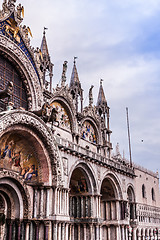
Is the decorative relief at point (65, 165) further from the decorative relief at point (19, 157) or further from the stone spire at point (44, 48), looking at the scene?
the stone spire at point (44, 48)

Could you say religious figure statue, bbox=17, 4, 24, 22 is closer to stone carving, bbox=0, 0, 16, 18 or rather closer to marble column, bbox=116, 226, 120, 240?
stone carving, bbox=0, 0, 16, 18

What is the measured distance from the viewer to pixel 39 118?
2111 cm

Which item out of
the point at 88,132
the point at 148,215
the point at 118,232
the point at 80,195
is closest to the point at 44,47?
the point at 88,132

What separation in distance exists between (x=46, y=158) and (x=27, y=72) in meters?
7.19

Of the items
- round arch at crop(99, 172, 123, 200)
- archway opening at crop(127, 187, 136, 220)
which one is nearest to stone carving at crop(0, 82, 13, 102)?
round arch at crop(99, 172, 123, 200)

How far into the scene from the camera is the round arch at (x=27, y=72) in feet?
75.4

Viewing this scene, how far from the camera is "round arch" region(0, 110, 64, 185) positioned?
20.0m

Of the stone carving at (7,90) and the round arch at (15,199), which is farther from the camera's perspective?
the round arch at (15,199)

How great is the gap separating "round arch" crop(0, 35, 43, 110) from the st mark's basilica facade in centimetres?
7

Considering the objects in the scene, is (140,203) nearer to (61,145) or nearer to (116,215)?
(116,215)

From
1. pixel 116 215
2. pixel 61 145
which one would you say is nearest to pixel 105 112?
pixel 116 215

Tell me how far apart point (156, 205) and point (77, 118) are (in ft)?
73.7

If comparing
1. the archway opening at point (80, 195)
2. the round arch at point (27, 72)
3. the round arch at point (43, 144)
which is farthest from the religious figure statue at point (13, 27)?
the archway opening at point (80, 195)

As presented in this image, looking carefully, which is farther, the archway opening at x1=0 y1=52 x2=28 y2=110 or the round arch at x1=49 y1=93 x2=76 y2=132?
the round arch at x1=49 y1=93 x2=76 y2=132
